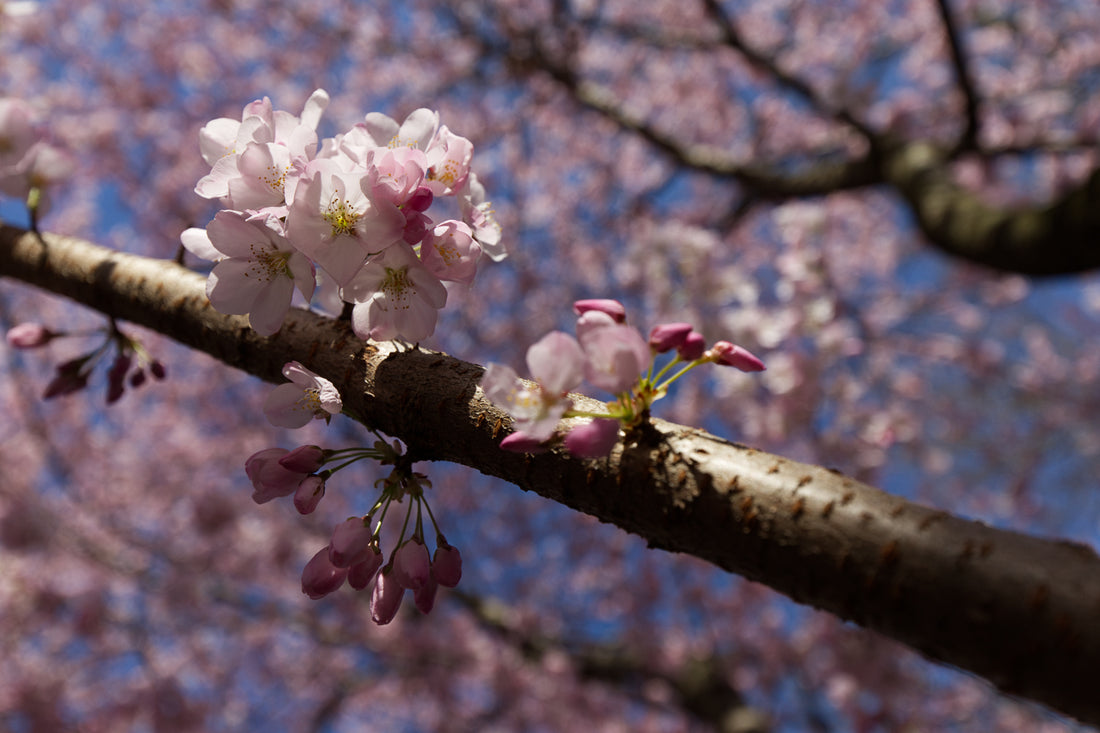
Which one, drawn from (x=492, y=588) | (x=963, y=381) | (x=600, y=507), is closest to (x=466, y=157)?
(x=600, y=507)

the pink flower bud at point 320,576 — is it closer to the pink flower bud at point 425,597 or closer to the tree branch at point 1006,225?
the pink flower bud at point 425,597

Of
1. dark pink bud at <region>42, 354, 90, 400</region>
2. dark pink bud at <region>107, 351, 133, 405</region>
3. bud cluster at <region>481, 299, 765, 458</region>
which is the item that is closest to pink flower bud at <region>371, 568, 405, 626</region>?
bud cluster at <region>481, 299, 765, 458</region>

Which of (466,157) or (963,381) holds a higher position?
(466,157)

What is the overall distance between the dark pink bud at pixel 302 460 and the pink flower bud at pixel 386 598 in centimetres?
22

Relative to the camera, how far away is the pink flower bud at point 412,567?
107cm

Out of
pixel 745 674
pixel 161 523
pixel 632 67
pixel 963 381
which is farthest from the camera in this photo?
pixel 963 381

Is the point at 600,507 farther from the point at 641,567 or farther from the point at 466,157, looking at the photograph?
the point at 641,567

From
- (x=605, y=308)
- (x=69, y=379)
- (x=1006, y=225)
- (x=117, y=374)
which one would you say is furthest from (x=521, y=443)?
(x=1006, y=225)

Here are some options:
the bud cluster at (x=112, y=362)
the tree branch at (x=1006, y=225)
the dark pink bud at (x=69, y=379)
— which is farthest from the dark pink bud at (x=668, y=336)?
the tree branch at (x=1006, y=225)

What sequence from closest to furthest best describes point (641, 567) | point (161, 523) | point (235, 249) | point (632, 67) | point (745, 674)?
point (235, 249)
point (745, 674)
point (641, 567)
point (161, 523)
point (632, 67)

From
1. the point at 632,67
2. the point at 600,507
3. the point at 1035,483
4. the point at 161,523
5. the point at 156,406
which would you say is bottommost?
the point at 161,523

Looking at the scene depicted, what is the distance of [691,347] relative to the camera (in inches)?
39.9

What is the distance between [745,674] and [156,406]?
8646 mm

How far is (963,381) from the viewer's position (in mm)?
10125
